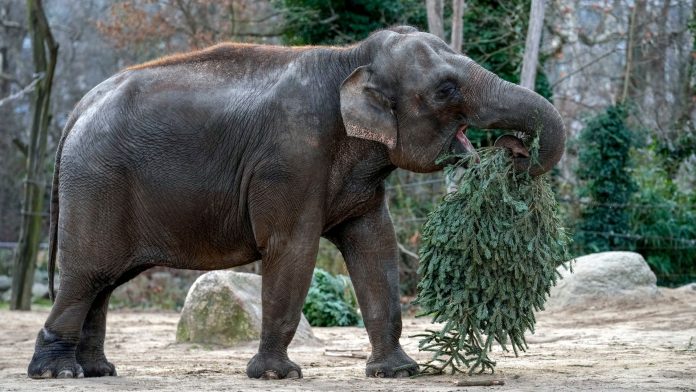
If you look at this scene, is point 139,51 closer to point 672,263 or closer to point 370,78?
point 672,263

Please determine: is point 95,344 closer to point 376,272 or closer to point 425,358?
point 376,272

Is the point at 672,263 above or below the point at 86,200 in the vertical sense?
below

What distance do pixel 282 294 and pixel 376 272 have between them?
84 cm

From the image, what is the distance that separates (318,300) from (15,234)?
1626 cm

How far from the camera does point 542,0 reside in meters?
15.6

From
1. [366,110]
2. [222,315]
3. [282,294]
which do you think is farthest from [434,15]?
[282,294]

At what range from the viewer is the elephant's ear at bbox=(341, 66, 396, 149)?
7.72 metres

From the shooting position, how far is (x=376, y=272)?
8297 mm

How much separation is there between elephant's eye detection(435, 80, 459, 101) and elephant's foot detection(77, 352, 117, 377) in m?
3.14

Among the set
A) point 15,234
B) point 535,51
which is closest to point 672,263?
point 535,51

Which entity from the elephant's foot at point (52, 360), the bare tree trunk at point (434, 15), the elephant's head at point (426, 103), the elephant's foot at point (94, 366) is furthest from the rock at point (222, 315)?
the bare tree trunk at point (434, 15)

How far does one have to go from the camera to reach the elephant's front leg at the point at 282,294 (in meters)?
7.76

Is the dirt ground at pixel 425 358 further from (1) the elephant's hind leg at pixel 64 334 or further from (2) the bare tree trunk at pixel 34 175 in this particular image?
(2) the bare tree trunk at pixel 34 175

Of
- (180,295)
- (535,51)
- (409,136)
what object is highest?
(535,51)
